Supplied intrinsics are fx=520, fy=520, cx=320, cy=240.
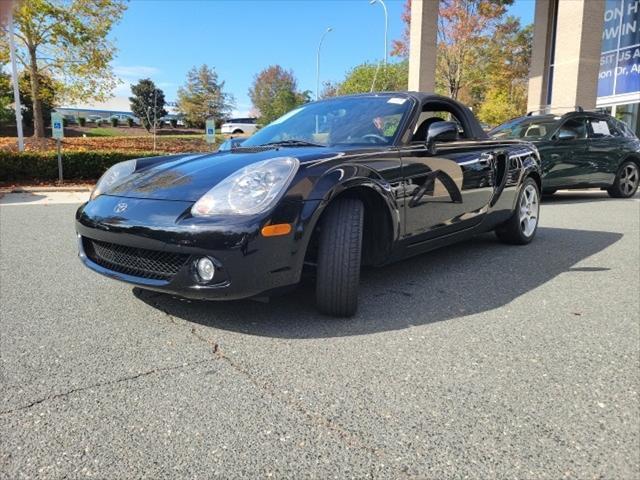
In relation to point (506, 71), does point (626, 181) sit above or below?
below

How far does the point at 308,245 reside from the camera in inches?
115

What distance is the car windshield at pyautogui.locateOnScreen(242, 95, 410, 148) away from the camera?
11.5 ft

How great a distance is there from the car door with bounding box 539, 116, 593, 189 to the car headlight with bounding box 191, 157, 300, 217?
6740 millimetres

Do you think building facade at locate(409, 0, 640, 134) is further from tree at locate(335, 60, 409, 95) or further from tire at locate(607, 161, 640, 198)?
tree at locate(335, 60, 409, 95)

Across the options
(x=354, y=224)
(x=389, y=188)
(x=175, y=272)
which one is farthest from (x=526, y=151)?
(x=175, y=272)

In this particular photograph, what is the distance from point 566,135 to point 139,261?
7725mm

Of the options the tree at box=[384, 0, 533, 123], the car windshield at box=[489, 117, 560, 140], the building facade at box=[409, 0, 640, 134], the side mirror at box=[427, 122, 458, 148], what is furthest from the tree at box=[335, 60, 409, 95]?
the side mirror at box=[427, 122, 458, 148]

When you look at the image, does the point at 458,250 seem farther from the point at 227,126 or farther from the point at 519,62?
the point at 227,126

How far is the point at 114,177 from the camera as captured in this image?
3508 mm

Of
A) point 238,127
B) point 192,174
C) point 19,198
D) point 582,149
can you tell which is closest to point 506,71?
point 238,127

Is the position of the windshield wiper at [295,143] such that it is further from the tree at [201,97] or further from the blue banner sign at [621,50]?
the tree at [201,97]

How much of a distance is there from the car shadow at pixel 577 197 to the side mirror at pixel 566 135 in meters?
1.10

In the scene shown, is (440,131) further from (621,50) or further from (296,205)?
(621,50)

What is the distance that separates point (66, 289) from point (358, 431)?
8.37ft
